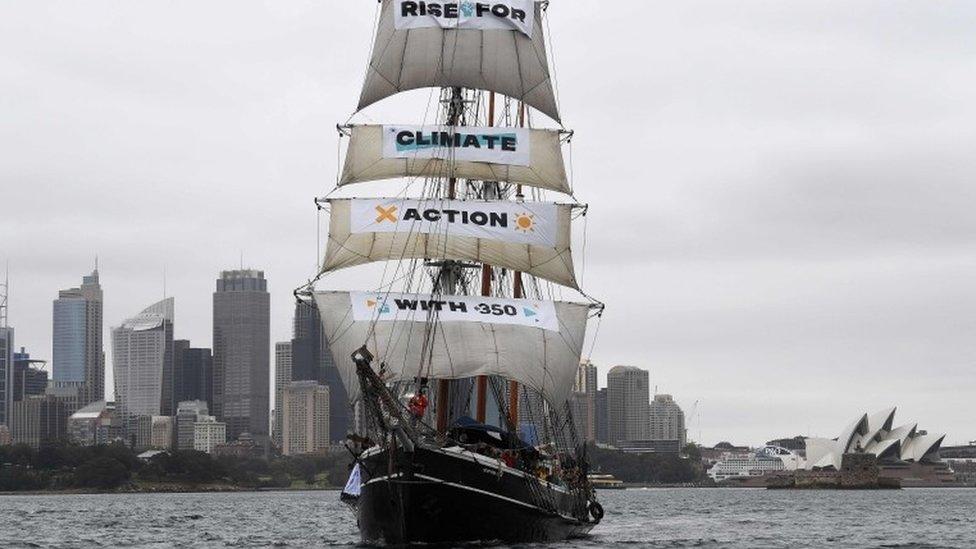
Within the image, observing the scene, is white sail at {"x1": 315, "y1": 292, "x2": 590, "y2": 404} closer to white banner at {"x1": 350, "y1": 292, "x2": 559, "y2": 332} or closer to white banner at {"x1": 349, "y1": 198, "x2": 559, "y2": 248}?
white banner at {"x1": 350, "y1": 292, "x2": 559, "y2": 332}

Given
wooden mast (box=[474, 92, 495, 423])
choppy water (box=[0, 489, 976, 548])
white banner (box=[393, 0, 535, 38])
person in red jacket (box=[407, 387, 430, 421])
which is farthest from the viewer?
choppy water (box=[0, 489, 976, 548])

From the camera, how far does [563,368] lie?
78.9 metres

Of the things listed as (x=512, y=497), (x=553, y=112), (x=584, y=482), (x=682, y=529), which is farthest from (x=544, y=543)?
(x=682, y=529)

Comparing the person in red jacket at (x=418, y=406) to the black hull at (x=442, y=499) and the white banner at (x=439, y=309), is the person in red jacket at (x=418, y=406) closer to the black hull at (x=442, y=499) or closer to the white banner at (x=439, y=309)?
the black hull at (x=442, y=499)

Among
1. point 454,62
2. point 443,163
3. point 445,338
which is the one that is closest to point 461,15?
point 454,62

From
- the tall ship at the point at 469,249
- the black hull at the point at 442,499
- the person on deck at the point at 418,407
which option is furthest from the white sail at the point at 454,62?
the black hull at the point at 442,499

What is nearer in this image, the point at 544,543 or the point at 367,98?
the point at 544,543

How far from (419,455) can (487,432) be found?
5296 millimetres

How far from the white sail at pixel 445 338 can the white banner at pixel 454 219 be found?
3362mm

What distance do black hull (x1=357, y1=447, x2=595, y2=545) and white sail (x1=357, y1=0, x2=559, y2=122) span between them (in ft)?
70.5

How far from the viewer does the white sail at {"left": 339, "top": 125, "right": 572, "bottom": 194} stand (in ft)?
265

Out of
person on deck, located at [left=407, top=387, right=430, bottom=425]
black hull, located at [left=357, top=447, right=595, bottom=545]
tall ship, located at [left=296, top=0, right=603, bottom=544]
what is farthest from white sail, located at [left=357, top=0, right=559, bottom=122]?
black hull, located at [left=357, top=447, right=595, bottom=545]

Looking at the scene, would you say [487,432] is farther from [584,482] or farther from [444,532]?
[584,482]

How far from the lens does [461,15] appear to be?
8056 cm
